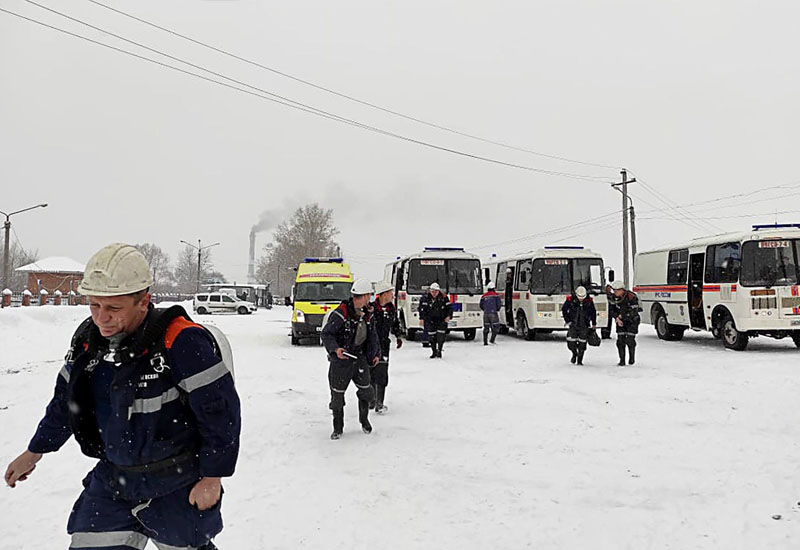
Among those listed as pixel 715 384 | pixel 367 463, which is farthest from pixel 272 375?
pixel 715 384

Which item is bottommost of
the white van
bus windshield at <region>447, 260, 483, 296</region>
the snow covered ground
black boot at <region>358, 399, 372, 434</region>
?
the snow covered ground

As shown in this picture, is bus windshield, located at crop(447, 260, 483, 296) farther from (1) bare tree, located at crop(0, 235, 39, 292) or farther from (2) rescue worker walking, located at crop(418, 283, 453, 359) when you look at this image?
(1) bare tree, located at crop(0, 235, 39, 292)

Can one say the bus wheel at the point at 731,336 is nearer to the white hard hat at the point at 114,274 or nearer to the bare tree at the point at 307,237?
the white hard hat at the point at 114,274

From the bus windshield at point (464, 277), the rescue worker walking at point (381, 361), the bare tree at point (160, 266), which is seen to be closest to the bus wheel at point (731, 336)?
the bus windshield at point (464, 277)

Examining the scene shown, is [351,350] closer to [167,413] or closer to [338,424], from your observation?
[338,424]

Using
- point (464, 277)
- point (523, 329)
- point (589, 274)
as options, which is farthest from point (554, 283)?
point (464, 277)

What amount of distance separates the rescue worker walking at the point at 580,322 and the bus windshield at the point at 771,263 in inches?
182

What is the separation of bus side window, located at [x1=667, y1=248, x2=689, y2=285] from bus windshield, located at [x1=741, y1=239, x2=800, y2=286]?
2976 mm

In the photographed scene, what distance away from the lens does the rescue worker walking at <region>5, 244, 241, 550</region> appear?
9.36 feet

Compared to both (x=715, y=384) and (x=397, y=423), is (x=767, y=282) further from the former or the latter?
(x=397, y=423)

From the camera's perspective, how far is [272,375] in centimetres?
1281

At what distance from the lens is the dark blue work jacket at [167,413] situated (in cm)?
284

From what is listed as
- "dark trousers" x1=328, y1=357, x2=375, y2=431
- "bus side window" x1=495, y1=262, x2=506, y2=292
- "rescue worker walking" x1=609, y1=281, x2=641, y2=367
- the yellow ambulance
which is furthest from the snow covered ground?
"bus side window" x1=495, y1=262, x2=506, y2=292

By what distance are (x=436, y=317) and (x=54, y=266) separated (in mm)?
75554
